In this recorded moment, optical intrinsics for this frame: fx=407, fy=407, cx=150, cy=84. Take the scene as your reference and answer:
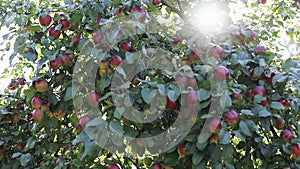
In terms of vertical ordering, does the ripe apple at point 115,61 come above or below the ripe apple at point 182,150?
above

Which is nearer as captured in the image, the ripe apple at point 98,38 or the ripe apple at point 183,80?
the ripe apple at point 183,80

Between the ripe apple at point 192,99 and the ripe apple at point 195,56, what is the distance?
25cm

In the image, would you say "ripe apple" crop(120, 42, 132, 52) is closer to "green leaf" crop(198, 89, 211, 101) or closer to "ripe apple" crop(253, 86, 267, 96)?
"green leaf" crop(198, 89, 211, 101)

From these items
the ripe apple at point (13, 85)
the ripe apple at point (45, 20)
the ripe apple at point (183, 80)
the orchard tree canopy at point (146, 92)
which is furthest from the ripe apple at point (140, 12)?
the ripe apple at point (13, 85)

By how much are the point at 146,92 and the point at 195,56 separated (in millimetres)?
328

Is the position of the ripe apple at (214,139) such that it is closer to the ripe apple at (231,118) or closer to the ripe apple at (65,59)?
the ripe apple at (231,118)

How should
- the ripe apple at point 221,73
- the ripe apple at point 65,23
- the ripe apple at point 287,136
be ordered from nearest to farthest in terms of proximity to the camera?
1. the ripe apple at point 221,73
2. the ripe apple at point 287,136
3. the ripe apple at point 65,23

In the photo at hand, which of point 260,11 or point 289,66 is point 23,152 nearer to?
point 289,66

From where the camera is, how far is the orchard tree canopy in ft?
3.98

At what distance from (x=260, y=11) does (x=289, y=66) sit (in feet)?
3.69

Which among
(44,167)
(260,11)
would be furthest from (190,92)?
(260,11)

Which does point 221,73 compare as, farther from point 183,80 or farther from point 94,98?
point 94,98

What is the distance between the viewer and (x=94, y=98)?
1299 millimetres

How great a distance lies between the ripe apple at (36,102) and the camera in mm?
1416
